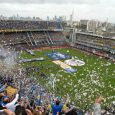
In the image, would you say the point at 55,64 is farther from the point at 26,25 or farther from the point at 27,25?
the point at 27,25

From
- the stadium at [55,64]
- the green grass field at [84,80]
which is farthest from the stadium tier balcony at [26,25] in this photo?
the green grass field at [84,80]

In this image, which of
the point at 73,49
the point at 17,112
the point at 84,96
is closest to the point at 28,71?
the point at 84,96

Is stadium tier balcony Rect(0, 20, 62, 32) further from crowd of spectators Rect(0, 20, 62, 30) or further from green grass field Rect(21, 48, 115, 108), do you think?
green grass field Rect(21, 48, 115, 108)

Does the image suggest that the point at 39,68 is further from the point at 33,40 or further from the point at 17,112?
the point at 17,112

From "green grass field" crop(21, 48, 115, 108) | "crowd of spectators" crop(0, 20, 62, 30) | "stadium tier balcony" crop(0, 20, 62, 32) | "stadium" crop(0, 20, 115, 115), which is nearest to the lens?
"stadium" crop(0, 20, 115, 115)

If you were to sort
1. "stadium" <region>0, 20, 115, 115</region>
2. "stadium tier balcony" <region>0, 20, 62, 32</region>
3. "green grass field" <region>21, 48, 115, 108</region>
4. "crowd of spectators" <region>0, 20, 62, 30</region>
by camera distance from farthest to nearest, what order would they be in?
"crowd of spectators" <region>0, 20, 62, 30</region>
"stadium tier balcony" <region>0, 20, 62, 32</region>
"green grass field" <region>21, 48, 115, 108</region>
"stadium" <region>0, 20, 115, 115</region>

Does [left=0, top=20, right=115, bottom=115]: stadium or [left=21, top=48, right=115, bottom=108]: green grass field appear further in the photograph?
[left=21, top=48, right=115, bottom=108]: green grass field

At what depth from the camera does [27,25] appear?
75.5 metres

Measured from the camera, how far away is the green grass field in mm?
29516

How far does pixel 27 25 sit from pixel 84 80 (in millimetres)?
42856

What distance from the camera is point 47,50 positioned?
207 ft

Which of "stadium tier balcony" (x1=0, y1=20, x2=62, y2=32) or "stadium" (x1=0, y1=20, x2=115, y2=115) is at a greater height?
"stadium tier balcony" (x1=0, y1=20, x2=62, y2=32)

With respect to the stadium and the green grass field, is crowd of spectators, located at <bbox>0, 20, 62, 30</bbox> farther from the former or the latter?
the green grass field

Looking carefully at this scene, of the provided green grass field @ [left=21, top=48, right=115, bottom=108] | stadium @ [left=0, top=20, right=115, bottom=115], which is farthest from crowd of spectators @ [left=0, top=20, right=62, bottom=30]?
green grass field @ [left=21, top=48, right=115, bottom=108]
